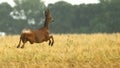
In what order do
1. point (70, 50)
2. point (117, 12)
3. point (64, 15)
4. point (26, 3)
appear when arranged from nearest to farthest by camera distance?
1. point (70, 50)
2. point (117, 12)
3. point (64, 15)
4. point (26, 3)

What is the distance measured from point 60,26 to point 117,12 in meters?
9.55

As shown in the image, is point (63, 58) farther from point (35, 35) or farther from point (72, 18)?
point (72, 18)

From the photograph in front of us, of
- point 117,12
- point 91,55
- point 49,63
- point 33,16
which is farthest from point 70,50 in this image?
point 33,16

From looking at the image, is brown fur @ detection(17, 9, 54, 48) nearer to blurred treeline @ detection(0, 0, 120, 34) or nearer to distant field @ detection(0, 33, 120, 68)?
distant field @ detection(0, 33, 120, 68)

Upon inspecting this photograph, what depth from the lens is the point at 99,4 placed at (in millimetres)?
79000

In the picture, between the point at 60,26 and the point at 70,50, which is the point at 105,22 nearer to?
the point at 60,26

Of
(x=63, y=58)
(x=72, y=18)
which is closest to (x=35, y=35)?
(x=63, y=58)

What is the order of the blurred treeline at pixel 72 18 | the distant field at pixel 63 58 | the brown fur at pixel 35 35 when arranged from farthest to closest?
the blurred treeline at pixel 72 18, the brown fur at pixel 35 35, the distant field at pixel 63 58

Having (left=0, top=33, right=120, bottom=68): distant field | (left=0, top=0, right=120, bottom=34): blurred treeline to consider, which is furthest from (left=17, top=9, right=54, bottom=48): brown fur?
(left=0, top=0, right=120, bottom=34): blurred treeline

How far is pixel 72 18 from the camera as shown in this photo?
2963 inches

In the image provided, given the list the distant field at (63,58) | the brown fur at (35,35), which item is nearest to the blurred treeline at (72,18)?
the brown fur at (35,35)

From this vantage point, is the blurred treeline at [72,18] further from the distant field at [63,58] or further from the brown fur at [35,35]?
the distant field at [63,58]

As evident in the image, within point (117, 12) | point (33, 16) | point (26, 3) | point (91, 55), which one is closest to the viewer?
point (91, 55)

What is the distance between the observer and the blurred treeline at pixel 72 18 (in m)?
70.1
